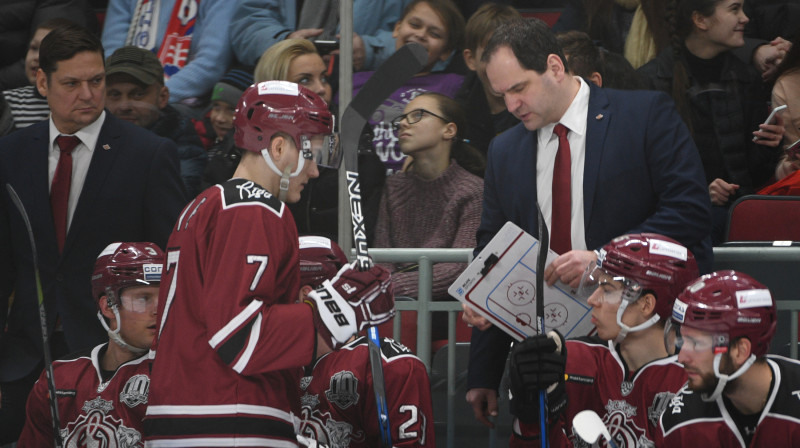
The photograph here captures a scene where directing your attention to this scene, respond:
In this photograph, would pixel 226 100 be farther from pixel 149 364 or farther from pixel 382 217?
pixel 149 364

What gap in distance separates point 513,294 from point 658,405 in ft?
1.86

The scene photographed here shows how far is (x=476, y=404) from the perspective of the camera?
11.6 feet

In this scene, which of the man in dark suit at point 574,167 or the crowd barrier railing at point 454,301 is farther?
the crowd barrier railing at point 454,301

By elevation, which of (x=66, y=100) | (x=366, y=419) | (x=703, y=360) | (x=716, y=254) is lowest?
(x=366, y=419)

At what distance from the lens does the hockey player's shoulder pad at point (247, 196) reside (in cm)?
257

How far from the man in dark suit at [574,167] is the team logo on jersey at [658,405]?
0.42 metres

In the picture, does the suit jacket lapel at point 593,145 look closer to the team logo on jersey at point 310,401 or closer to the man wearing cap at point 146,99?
the team logo on jersey at point 310,401

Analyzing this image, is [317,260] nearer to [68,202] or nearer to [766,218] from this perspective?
[68,202]

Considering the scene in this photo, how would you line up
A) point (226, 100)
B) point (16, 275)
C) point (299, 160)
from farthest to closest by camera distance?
point (226, 100) < point (16, 275) < point (299, 160)

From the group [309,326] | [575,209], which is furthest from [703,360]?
[309,326]

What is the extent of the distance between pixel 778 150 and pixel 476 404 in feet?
5.60

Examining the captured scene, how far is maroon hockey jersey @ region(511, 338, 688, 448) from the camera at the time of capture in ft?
10.3

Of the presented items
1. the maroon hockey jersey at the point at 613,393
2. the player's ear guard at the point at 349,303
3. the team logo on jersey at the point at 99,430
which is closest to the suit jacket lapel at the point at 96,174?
the team logo on jersey at the point at 99,430

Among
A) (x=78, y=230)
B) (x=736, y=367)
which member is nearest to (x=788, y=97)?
(x=736, y=367)
